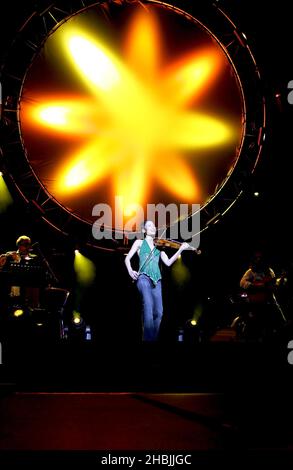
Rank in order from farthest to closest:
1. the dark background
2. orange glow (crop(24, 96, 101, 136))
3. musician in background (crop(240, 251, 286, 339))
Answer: the dark background < orange glow (crop(24, 96, 101, 136)) < musician in background (crop(240, 251, 286, 339))

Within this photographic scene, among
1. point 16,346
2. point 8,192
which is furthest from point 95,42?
point 16,346

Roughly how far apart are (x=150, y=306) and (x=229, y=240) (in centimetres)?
283

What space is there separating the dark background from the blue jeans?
1.78 meters

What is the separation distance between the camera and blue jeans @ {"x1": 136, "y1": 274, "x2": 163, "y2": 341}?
17.7ft

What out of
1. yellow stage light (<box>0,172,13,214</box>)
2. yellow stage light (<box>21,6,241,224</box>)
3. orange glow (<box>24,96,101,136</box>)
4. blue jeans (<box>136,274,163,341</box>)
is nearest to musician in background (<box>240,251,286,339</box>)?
yellow stage light (<box>21,6,241,224</box>)

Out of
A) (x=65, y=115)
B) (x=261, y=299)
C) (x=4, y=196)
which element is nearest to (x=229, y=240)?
(x=261, y=299)

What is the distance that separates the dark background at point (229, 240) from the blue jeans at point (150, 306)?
5.85ft

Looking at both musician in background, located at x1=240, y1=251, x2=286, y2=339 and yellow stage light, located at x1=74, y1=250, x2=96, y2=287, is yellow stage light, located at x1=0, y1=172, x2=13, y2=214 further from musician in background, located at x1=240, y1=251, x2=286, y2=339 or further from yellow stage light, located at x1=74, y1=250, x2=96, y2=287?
musician in background, located at x1=240, y1=251, x2=286, y2=339

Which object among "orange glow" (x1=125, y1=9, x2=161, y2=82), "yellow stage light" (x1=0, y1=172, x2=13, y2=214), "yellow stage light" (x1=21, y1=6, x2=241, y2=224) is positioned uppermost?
"orange glow" (x1=125, y1=9, x2=161, y2=82)

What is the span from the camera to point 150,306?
5.41 m

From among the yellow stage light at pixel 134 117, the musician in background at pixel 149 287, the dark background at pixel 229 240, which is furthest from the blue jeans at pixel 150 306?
the dark background at pixel 229 240

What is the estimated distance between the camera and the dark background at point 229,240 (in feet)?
23.5

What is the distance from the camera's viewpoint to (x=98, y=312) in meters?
7.74
